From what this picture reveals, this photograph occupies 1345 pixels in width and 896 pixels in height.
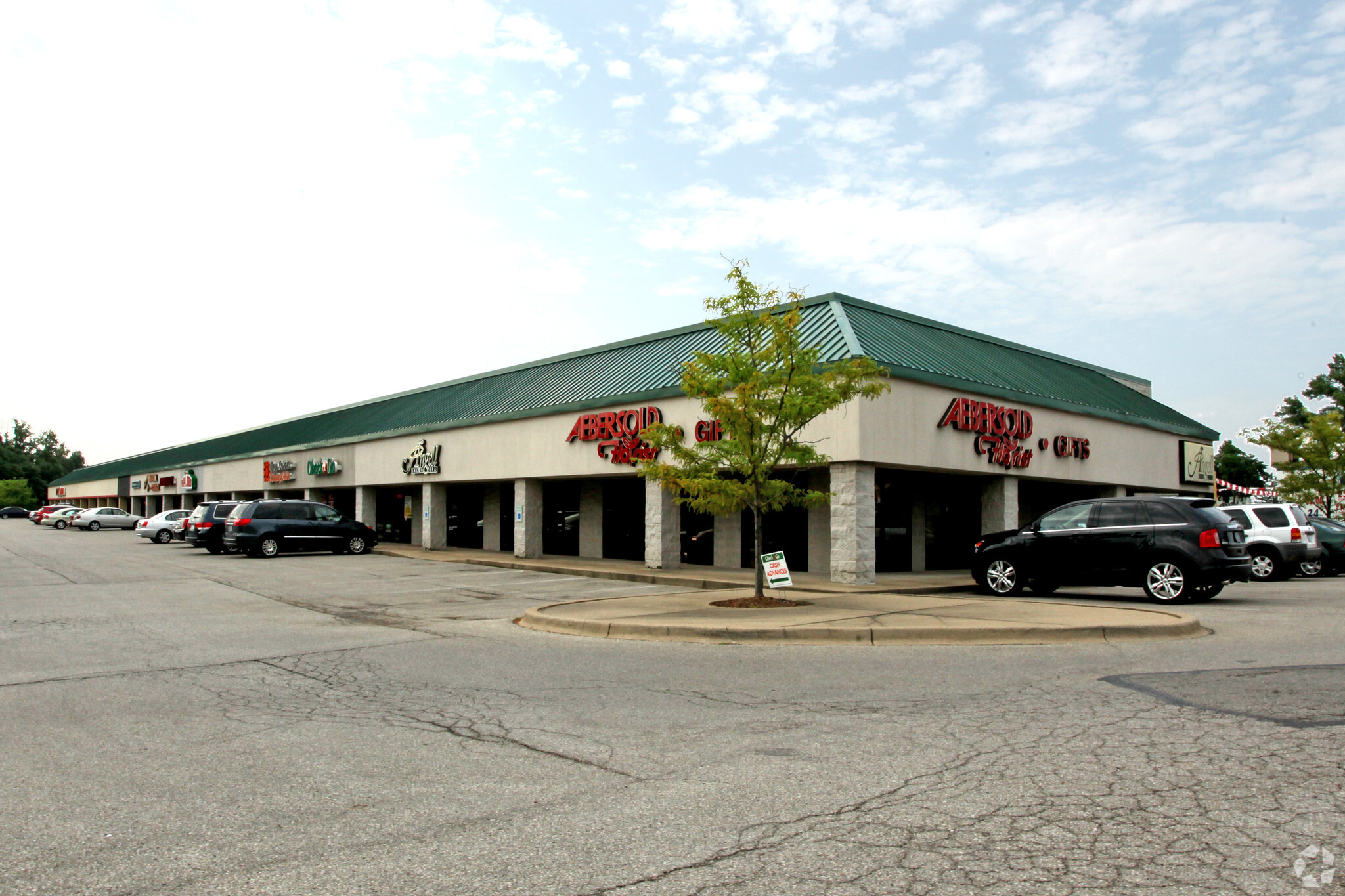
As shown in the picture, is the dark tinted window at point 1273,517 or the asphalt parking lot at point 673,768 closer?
the asphalt parking lot at point 673,768

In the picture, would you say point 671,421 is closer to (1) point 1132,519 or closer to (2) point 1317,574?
(1) point 1132,519

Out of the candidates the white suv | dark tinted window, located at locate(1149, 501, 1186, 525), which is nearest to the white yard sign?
dark tinted window, located at locate(1149, 501, 1186, 525)

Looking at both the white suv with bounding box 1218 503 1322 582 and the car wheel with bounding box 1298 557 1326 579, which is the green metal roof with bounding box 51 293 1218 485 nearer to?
the white suv with bounding box 1218 503 1322 582

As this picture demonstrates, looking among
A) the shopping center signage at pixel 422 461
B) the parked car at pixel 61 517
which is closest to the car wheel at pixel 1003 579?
the shopping center signage at pixel 422 461

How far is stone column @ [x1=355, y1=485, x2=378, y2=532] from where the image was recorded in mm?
39781

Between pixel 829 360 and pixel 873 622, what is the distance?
30.2 feet

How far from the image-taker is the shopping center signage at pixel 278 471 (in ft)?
152

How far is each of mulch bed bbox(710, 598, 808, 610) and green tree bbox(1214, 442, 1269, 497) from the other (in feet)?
315

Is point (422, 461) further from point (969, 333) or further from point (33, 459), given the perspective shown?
point (33, 459)

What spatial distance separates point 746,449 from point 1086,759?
386 inches

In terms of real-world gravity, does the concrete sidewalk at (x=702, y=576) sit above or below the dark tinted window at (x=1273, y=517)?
below

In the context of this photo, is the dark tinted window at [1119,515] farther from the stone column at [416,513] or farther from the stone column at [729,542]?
the stone column at [416,513]

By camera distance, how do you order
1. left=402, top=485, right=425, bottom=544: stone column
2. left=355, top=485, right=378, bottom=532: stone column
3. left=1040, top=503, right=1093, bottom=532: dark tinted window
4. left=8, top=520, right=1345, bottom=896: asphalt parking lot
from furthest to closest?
left=355, top=485, right=378, bottom=532: stone column, left=402, top=485, right=425, bottom=544: stone column, left=1040, top=503, right=1093, bottom=532: dark tinted window, left=8, top=520, right=1345, bottom=896: asphalt parking lot

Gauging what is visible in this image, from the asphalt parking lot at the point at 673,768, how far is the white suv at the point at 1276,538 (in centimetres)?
1219
